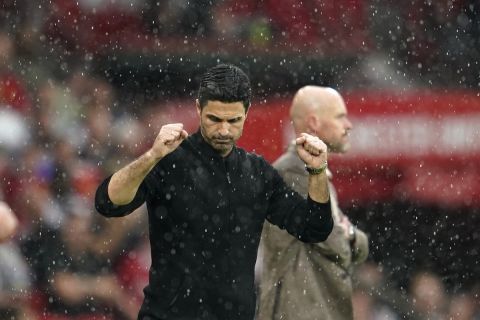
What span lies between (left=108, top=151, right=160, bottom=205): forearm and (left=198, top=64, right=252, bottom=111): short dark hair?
40 cm

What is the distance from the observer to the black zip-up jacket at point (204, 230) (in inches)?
206

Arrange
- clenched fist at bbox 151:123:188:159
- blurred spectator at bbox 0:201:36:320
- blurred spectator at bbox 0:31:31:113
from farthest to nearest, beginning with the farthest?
1. blurred spectator at bbox 0:31:31:113
2. blurred spectator at bbox 0:201:36:320
3. clenched fist at bbox 151:123:188:159

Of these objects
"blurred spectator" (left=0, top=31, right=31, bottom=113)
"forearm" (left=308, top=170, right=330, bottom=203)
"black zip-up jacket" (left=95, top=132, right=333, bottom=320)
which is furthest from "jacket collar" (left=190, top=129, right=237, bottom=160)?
"blurred spectator" (left=0, top=31, right=31, bottom=113)

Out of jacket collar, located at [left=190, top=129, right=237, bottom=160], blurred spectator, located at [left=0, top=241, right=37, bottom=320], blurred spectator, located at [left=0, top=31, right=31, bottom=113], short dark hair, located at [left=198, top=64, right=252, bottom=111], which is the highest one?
blurred spectator, located at [left=0, top=31, right=31, bottom=113]

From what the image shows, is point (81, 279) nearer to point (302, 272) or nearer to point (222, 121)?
point (302, 272)

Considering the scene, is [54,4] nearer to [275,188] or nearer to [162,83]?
[162,83]

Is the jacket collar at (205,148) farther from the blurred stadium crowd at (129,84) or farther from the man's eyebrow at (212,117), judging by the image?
the blurred stadium crowd at (129,84)

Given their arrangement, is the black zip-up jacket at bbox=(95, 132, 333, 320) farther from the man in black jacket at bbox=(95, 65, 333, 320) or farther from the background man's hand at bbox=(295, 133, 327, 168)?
the background man's hand at bbox=(295, 133, 327, 168)

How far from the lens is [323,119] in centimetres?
680

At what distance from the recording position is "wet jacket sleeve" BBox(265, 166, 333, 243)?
5.24m

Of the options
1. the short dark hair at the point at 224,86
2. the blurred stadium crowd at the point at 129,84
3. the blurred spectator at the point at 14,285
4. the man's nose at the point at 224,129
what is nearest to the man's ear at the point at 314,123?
the short dark hair at the point at 224,86

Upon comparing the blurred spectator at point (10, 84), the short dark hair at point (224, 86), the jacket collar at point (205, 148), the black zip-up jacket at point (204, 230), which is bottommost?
the black zip-up jacket at point (204, 230)

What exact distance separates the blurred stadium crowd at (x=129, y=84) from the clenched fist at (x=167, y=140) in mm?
4495

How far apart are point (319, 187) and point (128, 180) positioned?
68 centimetres
